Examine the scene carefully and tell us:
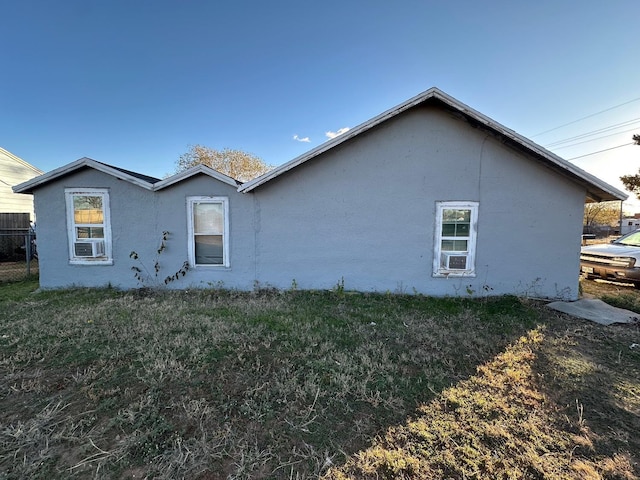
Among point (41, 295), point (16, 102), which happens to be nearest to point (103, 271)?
point (41, 295)

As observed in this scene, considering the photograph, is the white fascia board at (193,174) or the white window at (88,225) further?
the white window at (88,225)

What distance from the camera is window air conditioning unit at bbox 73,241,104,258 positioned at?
682 centimetres

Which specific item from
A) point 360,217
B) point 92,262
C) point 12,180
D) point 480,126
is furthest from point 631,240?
point 12,180

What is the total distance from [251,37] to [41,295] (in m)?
9.77

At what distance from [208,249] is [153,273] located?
4.86 feet

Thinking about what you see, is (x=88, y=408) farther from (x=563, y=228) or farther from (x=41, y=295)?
(x=563, y=228)

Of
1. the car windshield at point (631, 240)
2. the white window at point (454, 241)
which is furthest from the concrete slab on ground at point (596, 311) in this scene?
the car windshield at point (631, 240)

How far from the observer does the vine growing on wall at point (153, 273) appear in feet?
22.3

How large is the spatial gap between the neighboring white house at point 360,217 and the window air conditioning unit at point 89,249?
0.03 metres

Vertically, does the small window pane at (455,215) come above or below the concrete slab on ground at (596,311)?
above

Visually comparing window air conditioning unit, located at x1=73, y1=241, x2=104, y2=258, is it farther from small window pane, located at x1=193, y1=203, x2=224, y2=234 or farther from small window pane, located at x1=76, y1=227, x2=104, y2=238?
small window pane, located at x1=193, y1=203, x2=224, y2=234

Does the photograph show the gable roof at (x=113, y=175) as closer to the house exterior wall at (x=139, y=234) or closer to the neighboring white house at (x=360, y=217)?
the neighboring white house at (x=360, y=217)

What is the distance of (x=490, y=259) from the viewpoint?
6355 millimetres

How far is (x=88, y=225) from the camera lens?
679 centimetres
